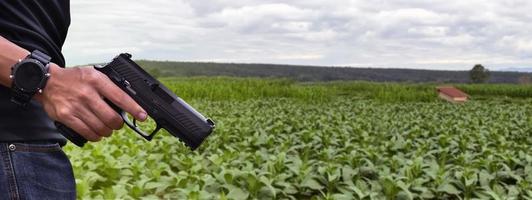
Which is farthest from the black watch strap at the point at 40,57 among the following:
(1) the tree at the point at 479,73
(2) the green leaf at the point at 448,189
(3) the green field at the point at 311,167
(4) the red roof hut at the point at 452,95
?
(1) the tree at the point at 479,73

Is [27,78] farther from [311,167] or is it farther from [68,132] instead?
[311,167]

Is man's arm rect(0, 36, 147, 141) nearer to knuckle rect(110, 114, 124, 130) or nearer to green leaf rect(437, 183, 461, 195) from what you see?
knuckle rect(110, 114, 124, 130)

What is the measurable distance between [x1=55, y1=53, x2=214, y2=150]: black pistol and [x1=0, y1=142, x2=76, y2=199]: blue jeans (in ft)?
0.25

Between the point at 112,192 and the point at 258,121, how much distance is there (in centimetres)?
762

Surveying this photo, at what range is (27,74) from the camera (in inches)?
61.6

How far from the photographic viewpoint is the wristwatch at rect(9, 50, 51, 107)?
156cm

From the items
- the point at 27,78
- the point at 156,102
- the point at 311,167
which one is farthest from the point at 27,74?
the point at 311,167

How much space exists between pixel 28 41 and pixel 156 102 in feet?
1.13

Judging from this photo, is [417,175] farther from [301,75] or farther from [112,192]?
[301,75]

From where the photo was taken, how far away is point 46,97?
1602mm

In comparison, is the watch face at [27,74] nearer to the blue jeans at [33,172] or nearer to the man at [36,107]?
the man at [36,107]

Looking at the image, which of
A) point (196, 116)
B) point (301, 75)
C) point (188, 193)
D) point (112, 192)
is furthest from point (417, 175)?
point (301, 75)

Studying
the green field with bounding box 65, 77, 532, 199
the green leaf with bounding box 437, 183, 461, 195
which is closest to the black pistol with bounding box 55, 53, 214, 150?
the green field with bounding box 65, 77, 532, 199

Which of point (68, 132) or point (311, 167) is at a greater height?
point (68, 132)
